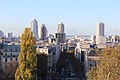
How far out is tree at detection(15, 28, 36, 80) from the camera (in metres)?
37.0

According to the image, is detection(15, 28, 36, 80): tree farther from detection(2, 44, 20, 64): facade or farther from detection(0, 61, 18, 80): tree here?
detection(2, 44, 20, 64): facade

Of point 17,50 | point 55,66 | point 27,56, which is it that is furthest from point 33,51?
point 55,66

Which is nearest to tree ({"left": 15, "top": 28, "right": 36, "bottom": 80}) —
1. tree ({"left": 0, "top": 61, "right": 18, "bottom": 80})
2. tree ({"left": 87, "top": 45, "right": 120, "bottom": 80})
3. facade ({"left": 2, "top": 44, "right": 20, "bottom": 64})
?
tree ({"left": 0, "top": 61, "right": 18, "bottom": 80})

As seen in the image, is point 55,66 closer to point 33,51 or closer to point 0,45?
point 0,45

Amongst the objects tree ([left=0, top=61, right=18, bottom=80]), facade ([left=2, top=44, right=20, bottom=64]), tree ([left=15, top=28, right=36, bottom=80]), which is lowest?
tree ([left=0, top=61, right=18, bottom=80])

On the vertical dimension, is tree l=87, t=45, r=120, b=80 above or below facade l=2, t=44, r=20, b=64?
above

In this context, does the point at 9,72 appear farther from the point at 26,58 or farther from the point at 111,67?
the point at 111,67

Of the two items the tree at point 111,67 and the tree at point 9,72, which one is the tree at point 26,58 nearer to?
the tree at point 9,72

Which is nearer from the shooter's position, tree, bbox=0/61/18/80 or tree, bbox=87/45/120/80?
tree, bbox=87/45/120/80

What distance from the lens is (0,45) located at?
62406 millimetres

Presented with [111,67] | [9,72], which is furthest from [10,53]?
[111,67]

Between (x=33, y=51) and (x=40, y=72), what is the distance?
2381 cm

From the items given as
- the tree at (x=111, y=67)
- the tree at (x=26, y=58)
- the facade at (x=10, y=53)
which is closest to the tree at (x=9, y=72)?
the tree at (x=26, y=58)

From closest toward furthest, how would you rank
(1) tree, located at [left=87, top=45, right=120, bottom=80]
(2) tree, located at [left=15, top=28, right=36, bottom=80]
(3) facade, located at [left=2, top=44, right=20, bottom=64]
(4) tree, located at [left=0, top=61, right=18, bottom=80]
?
1. (1) tree, located at [left=87, top=45, right=120, bottom=80]
2. (2) tree, located at [left=15, top=28, right=36, bottom=80]
3. (4) tree, located at [left=0, top=61, right=18, bottom=80]
4. (3) facade, located at [left=2, top=44, right=20, bottom=64]
